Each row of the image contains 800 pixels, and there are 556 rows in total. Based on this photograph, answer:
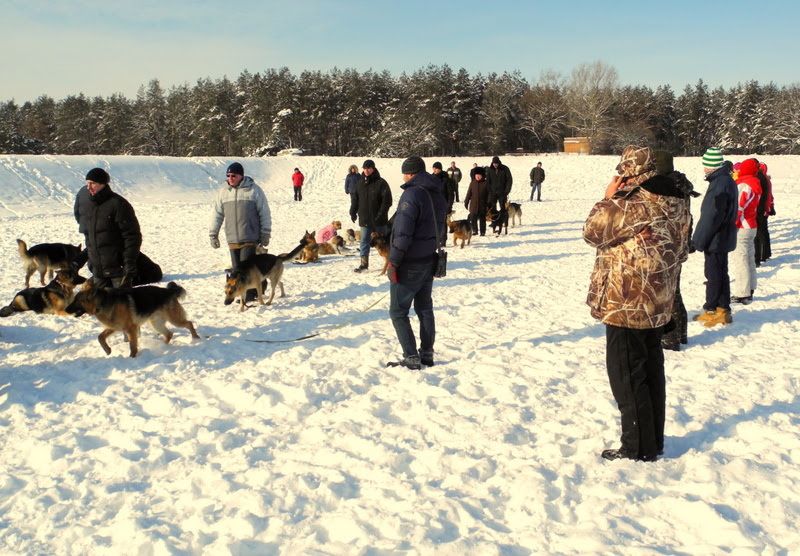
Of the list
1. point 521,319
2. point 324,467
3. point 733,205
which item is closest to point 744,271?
point 733,205

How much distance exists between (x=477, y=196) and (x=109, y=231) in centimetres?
926

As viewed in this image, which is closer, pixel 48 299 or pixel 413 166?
pixel 413 166

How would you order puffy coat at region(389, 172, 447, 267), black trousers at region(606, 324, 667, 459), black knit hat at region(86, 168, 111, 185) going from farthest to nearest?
→ black knit hat at region(86, 168, 111, 185) < puffy coat at region(389, 172, 447, 267) < black trousers at region(606, 324, 667, 459)

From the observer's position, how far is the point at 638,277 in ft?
9.93

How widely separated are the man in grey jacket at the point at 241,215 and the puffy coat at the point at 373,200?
8.13 ft

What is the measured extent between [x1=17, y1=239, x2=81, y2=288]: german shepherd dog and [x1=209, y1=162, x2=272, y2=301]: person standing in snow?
3.29 meters

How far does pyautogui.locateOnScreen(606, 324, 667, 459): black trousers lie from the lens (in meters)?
3.11

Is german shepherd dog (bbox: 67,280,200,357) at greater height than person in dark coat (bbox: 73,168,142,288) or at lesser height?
lesser

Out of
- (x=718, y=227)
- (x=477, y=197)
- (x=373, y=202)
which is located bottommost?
(x=718, y=227)

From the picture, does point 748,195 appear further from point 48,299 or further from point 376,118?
point 376,118

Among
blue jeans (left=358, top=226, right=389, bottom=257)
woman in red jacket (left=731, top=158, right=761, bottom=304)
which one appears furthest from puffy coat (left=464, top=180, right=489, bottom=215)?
woman in red jacket (left=731, top=158, right=761, bottom=304)

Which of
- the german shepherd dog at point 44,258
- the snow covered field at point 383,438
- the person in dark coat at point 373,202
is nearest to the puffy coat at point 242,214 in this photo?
the snow covered field at point 383,438

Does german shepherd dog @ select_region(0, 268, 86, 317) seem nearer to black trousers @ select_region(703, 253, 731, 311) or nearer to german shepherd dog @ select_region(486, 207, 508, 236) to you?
black trousers @ select_region(703, 253, 731, 311)

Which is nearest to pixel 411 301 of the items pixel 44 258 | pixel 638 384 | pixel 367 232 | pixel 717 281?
pixel 638 384
